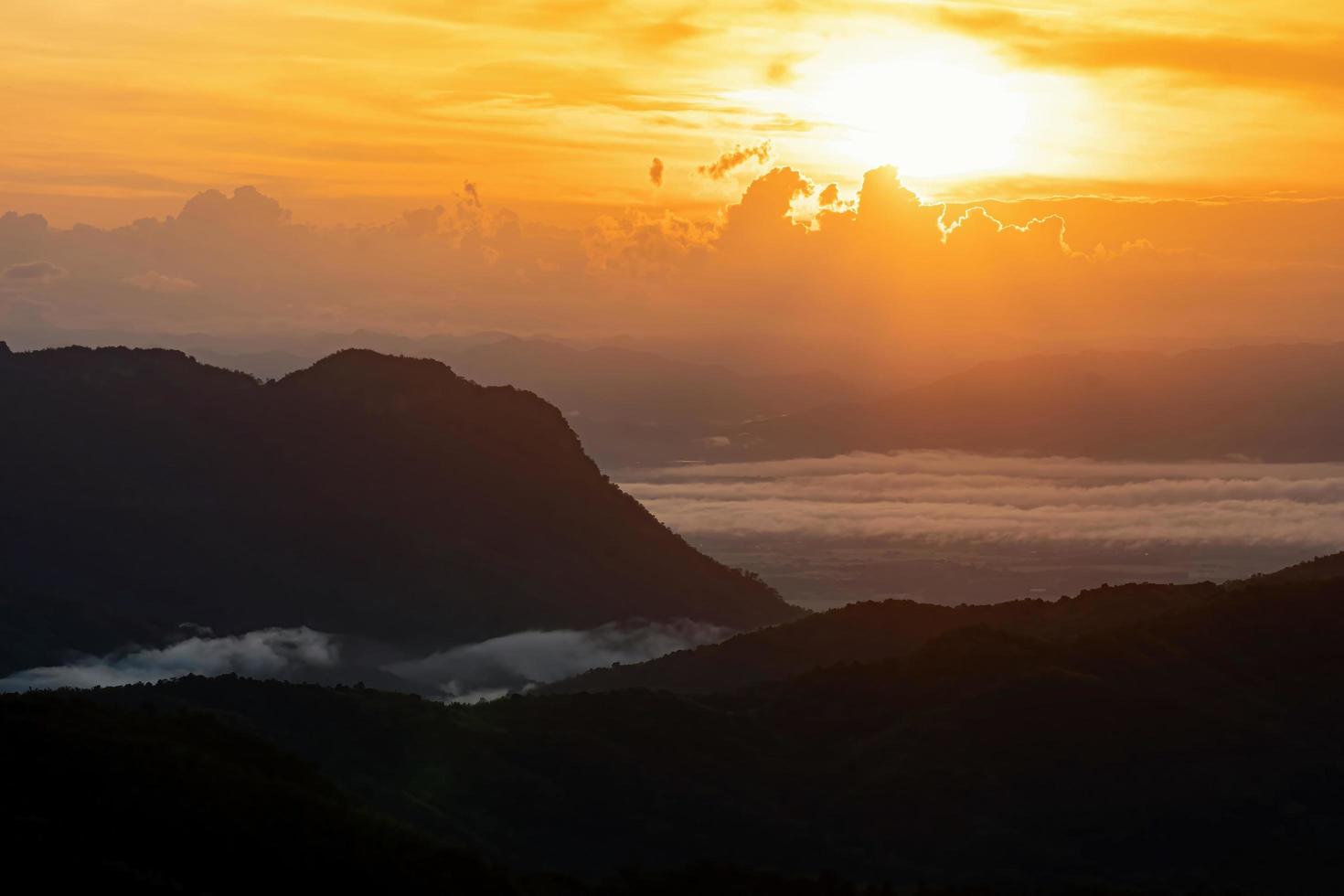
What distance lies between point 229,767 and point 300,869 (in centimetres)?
2283

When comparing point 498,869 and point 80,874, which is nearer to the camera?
point 80,874

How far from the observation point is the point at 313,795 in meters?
195

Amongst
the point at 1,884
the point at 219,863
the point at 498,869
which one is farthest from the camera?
the point at 498,869

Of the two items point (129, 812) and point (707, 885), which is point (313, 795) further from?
point (707, 885)

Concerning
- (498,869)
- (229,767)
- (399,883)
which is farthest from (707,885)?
(229,767)

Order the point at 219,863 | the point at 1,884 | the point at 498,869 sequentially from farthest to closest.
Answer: the point at 498,869 < the point at 219,863 < the point at 1,884

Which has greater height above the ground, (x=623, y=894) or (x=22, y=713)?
(x=22, y=713)

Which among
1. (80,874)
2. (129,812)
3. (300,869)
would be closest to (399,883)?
(300,869)

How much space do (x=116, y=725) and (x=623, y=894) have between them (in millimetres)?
52232

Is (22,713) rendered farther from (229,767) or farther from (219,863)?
(219,863)

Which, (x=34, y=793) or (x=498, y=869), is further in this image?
(x=498, y=869)

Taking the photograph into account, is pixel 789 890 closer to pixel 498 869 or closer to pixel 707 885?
pixel 707 885

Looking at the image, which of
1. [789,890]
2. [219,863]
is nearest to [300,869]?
[219,863]

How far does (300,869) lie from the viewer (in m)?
173
